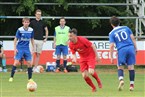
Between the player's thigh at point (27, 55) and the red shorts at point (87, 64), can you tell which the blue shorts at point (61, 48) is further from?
the red shorts at point (87, 64)

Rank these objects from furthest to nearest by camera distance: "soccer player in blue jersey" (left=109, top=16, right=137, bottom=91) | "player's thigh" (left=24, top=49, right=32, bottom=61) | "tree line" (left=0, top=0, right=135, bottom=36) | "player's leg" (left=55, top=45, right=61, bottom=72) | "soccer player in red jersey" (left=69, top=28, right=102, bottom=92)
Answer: "tree line" (left=0, top=0, right=135, bottom=36)
"player's leg" (left=55, top=45, right=61, bottom=72)
"player's thigh" (left=24, top=49, right=32, bottom=61)
"soccer player in blue jersey" (left=109, top=16, right=137, bottom=91)
"soccer player in red jersey" (left=69, top=28, right=102, bottom=92)

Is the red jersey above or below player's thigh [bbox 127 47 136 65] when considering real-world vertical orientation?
above

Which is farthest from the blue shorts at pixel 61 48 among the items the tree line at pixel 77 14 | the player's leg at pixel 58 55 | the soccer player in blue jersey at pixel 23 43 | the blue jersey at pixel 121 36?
the blue jersey at pixel 121 36

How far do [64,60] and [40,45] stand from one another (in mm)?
1240

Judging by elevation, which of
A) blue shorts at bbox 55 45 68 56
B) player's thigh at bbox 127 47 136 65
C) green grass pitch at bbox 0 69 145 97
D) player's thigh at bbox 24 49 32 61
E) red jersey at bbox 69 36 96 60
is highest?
red jersey at bbox 69 36 96 60

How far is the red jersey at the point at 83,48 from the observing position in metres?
15.7

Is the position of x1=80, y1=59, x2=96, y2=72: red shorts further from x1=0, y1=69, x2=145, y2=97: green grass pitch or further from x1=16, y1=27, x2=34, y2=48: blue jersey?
x1=16, y1=27, x2=34, y2=48: blue jersey

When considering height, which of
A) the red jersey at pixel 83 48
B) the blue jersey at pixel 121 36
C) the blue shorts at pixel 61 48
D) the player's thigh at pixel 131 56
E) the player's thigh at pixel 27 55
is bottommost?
the blue shorts at pixel 61 48

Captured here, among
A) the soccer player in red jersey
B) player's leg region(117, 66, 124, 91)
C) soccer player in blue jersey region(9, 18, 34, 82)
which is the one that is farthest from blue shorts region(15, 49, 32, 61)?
player's leg region(117, 66, 124, 91)

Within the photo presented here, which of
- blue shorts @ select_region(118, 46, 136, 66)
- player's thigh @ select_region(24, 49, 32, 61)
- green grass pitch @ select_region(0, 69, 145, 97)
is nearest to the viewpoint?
green grass pitch @ select_region(0, 69, 145, 97)

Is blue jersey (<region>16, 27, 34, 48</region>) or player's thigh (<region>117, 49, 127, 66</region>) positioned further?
blue jersey (<region>16, 27, 34, 48</region>)

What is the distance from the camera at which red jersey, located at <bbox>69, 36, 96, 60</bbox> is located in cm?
1569

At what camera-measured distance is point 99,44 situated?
27312 millimetres

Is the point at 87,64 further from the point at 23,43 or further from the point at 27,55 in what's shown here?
the point at 23,43
